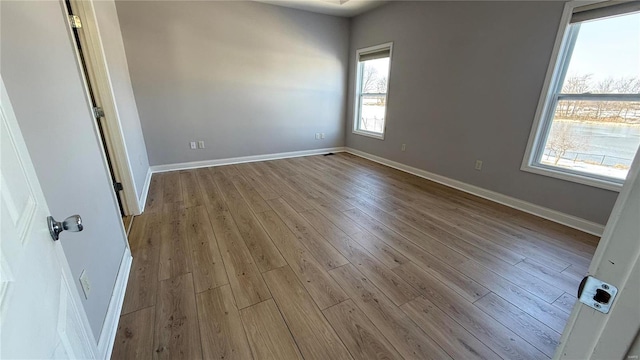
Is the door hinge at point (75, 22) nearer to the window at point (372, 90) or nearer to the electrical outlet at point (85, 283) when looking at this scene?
the electrical outlet at point (85, 283)

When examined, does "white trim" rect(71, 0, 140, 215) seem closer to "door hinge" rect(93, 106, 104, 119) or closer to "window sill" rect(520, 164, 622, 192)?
"door hinge" rect(93, 106, 104, 119)

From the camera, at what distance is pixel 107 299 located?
1394 mm

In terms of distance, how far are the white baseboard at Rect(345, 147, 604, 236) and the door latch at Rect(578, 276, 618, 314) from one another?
112 inches

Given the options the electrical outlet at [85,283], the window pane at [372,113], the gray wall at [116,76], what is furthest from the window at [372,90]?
the electrical outlet at [85,283]

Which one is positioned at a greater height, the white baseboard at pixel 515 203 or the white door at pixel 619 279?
the white door at pixel 619 279

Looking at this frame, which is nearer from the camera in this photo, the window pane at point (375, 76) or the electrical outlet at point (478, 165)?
the electrical outlet at point (478, 165)

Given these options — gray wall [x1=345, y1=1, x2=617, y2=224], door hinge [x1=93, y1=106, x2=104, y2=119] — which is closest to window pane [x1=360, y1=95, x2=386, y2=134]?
gray wall [x1=345, y1=1, x2=617, y2=224]

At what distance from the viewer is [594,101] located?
2346mm

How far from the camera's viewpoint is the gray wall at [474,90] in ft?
8.52

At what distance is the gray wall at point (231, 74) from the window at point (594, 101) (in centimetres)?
349

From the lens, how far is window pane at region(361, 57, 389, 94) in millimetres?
4574

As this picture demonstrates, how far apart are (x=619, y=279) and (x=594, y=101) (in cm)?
292

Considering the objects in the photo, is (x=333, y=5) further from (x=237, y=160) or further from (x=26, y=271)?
(x=26, y=271)

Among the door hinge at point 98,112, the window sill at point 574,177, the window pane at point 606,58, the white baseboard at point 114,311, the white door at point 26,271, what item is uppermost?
the window pane at point 606,58
